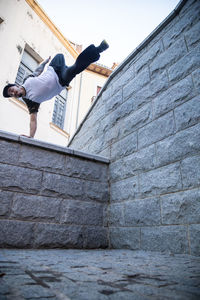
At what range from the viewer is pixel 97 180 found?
3.39 m

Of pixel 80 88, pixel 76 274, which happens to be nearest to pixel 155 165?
pixel 76 274

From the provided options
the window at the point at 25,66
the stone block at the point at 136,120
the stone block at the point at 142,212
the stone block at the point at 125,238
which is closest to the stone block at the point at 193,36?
the stone block at the point at 136,120

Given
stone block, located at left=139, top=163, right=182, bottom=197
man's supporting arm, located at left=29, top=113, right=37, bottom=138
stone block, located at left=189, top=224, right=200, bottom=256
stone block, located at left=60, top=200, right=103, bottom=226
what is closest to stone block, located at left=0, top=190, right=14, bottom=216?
stone block, located at left=60, top=200, right=103, bottom=226

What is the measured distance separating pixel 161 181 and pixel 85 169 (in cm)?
134

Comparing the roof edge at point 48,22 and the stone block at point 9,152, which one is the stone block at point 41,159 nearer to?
the stone block at point 9,152

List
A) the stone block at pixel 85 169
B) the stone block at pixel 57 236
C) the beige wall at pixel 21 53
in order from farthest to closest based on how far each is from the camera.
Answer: the beige wall at pixel 21 53 < the stone block at pixel 85 169 < the stone block at pixel 57 236

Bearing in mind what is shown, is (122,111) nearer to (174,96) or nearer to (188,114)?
(174,96)

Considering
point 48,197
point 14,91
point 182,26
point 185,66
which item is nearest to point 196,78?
point 185,66

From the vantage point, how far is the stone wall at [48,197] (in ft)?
8.50

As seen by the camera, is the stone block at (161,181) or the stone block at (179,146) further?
the stone block at (161,181)

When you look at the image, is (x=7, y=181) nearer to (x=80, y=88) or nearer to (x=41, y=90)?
(x=41, y=90)

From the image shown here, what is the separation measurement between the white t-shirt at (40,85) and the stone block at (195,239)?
3375 mm

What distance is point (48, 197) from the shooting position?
2.89 m

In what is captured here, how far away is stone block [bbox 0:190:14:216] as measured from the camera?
8.30 ft
